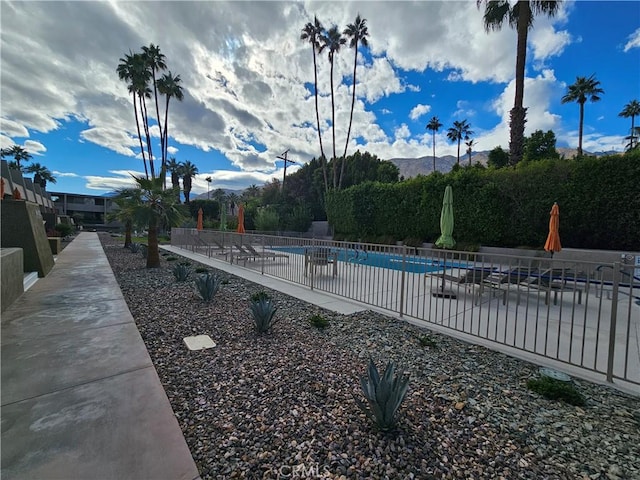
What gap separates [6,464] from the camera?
162cm

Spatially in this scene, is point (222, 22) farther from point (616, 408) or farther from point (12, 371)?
point (616, 408)

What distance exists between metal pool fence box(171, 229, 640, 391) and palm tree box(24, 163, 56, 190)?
196 ft

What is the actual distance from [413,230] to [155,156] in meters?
28.4

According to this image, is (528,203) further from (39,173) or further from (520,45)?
(39,173)

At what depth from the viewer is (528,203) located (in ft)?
39.2

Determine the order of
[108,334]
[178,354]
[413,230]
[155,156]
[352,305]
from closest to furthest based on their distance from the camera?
1. [178,354]
2. [108,334]
3. [352,305]
4. [413,230]
5. [155,156]

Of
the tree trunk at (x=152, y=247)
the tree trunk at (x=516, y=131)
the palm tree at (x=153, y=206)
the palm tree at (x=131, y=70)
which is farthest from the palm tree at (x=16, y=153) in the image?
the tree trunk at (x=516, y=131)

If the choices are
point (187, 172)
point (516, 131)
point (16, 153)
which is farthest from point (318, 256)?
point (16, 153)

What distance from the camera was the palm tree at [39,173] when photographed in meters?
47.4

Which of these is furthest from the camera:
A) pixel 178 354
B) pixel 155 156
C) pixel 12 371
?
pixel 155 156

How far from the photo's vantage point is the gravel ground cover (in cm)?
173

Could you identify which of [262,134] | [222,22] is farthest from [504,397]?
[262,134]

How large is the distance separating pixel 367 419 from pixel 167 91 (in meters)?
31.8

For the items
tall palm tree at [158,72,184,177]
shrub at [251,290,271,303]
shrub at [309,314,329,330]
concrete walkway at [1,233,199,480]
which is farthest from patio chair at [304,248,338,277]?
Answer: tall palm tree at [158,72,184,177]
